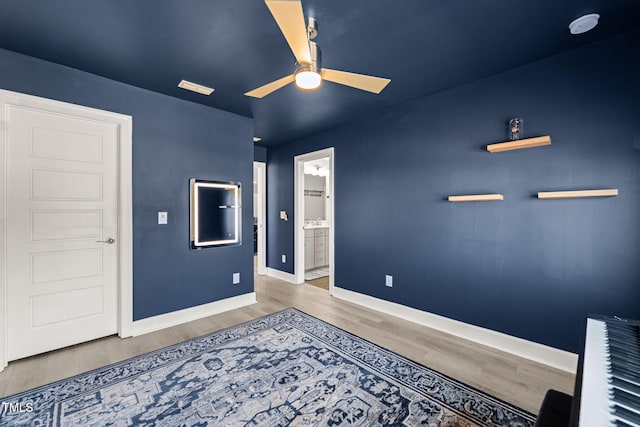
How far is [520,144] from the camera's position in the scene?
2.36m

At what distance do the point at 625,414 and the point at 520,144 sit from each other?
2.27 metres

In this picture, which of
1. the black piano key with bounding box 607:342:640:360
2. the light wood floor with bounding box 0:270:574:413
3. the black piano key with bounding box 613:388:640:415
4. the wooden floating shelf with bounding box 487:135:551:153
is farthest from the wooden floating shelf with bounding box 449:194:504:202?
the black piano key with bounding box 613:388:640:415

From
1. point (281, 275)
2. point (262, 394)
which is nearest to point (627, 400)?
point (262, 394)

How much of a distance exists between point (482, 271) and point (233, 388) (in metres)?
Answer: 2.44

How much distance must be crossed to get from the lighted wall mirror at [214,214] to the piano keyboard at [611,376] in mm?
3361

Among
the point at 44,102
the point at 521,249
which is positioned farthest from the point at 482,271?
the point at 44,102

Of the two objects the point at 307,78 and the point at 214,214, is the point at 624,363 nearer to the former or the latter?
the point at 307,78

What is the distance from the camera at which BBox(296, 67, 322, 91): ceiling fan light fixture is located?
1673 millimetres

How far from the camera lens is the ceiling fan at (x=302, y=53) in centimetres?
128

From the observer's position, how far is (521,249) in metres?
2.48

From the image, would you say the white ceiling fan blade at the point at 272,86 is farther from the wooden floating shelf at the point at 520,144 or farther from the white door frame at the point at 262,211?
the white door frame at the point at 262,211

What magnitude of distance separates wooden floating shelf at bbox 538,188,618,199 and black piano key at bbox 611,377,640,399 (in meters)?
1.92

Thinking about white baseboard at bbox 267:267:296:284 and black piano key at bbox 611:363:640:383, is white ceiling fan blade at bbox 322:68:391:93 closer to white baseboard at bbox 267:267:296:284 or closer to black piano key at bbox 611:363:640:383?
black piano key at bbox 611:363:640:383

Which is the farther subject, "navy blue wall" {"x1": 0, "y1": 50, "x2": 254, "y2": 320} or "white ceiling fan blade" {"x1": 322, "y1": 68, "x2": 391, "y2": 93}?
"navy blue wall" {"x1": 0, "y1": 50, "x2": 254, "y2": 320}
